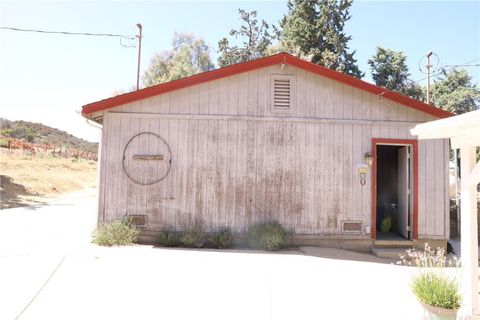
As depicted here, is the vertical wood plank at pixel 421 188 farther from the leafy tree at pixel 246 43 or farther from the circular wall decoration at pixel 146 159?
the leafy tree at pixel 246 43

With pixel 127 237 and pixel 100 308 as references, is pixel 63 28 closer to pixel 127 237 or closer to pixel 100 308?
pixel 127 237

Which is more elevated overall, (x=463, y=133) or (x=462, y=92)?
(x=462, y=92)

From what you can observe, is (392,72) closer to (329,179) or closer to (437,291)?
(329,179)

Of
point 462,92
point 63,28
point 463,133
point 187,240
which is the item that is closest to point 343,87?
point 463,133

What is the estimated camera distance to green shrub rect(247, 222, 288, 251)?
7383 mm

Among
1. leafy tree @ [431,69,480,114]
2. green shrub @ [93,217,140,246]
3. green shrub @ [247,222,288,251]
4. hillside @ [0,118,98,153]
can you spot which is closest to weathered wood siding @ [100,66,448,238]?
green shrub @ [247,222,288,251]

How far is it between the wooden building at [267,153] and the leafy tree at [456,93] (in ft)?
73.9

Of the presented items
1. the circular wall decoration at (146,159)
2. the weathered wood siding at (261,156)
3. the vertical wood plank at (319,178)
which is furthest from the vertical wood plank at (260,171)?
the circular wall decoration at (146,159)

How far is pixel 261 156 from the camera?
804 centimetres

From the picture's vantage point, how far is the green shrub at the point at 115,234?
7340 millimetres

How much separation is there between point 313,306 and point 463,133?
2.81 metres

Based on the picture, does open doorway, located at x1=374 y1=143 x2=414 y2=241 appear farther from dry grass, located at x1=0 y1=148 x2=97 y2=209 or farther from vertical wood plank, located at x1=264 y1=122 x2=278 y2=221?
dry grass, located at x1=0 y1=148 x2=97 y2=209

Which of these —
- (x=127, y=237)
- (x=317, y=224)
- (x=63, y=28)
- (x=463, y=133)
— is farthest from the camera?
(x=63, y=28)

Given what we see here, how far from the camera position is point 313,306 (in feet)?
15.0
